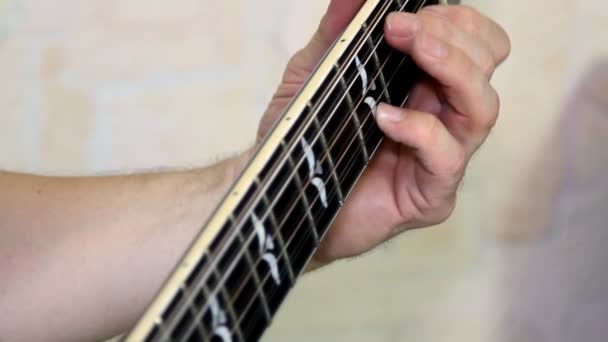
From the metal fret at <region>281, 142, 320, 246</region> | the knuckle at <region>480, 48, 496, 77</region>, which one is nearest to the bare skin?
the knuckle at <region>480, 48, 496, 77</region>

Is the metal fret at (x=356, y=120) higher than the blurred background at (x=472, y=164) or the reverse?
higher

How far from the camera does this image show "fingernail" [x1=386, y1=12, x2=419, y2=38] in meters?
0.58

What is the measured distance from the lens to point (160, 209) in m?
0.71

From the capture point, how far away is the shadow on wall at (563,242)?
3.16 ft

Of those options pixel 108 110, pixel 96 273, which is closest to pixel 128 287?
pixel 96 273

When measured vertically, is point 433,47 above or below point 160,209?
above

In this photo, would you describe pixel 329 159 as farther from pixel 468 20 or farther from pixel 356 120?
pixel 468 20

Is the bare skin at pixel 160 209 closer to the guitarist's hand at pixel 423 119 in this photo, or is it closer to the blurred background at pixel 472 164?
the guitarist's hand at pixel 423 119

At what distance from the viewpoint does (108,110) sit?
3.62 feet

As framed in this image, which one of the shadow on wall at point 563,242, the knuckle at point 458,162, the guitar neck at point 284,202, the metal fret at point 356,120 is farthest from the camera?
the shadow on wall at point 563,242

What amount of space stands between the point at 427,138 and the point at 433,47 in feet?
0.22

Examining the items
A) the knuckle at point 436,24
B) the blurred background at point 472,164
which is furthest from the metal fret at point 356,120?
the blurred background at point 472,164

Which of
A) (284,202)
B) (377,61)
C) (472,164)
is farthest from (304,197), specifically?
(472,164)

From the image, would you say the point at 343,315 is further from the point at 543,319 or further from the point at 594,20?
the point at 594,20
